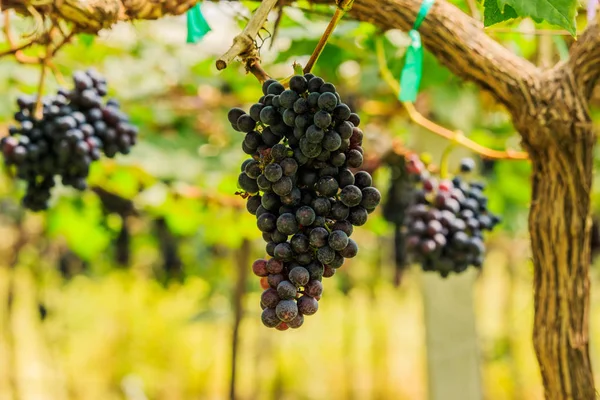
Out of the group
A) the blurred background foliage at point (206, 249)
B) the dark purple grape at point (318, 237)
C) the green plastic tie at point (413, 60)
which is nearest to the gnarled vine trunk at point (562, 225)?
the green plastic tie at point (413, 60)

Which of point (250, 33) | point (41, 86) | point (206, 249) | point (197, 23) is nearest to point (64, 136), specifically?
point (41, 86)

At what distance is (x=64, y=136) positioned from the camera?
1.46 m

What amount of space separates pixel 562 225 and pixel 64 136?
1134 millimetres

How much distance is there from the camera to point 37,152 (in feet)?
4.85

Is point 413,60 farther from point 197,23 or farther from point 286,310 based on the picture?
point 286,310

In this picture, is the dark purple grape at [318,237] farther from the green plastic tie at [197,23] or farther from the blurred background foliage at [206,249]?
the blurred background foliage at [206,249]

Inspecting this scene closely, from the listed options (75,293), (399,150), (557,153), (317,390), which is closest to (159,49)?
A: (399,150)

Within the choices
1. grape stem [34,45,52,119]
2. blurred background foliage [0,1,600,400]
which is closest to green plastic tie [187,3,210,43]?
blurred background foliage [0,1,600,400]

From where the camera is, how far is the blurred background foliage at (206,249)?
272cm

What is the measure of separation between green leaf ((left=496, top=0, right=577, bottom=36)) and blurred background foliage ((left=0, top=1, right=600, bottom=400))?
1.93ft

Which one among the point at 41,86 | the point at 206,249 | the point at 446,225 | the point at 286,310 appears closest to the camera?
the point at 286,310

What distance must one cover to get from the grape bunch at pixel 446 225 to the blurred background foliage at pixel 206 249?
0.41 metres

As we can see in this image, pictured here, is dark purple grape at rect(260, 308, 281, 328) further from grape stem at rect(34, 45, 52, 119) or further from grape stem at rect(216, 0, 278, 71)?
grape stem at rect(34, 45, 52, 119)

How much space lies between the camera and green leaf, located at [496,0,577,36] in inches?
37.7
